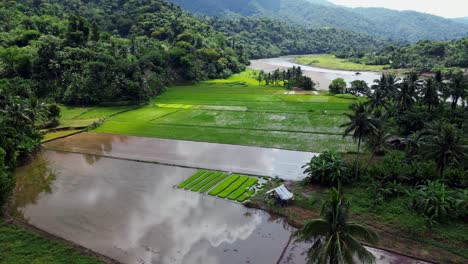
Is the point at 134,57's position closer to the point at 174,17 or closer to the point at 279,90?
the point at 279,90

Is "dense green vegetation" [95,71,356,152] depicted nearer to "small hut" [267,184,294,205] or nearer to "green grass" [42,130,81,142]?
"green grass" [42,130,81,142]

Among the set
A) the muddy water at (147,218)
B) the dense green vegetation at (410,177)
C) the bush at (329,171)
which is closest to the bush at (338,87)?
the dense green vegetation at (410,177)

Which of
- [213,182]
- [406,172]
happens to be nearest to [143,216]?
[213,182]

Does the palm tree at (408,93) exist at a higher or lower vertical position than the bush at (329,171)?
higher

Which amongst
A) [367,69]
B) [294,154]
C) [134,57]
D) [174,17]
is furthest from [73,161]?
[367,69]

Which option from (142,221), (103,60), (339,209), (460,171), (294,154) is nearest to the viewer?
(339,209)

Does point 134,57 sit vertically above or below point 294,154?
above

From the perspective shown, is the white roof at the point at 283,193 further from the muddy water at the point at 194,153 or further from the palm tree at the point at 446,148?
the palm tree at the point at 446,148
